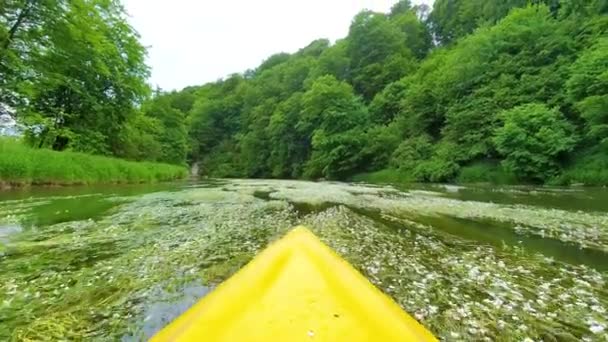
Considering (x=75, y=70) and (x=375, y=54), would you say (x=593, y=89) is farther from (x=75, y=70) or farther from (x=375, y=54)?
(x=375, y=54)

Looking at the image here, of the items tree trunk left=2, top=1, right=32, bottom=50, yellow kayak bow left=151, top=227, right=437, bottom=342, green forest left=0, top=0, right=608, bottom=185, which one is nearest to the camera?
yellow kayak bow left=151, top=227, right=437, bottom=342

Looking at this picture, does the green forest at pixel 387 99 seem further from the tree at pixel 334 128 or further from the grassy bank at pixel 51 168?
the grassy bank at pixel 51 168

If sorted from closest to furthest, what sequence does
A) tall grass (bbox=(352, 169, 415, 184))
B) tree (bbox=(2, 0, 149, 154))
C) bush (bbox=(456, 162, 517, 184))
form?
1. tree (bbox=(2, 0, 149, 154))
2. bush (bbox=(456, 162, 517, 184))
3. tall grass (bbox=(352, 169, 415, 184))

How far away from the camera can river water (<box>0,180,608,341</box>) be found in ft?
8.64

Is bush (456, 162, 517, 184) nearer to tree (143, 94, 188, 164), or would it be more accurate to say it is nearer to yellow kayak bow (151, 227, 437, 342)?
yellow kayak bow (151, 227, 437, 342)

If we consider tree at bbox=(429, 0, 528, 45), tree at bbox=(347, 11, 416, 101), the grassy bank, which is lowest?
the grassy bank

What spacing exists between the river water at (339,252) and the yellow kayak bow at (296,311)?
0.88 metres

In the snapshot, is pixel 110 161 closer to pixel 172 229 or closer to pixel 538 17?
pixel 172 229

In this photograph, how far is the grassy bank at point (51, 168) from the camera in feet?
37.2

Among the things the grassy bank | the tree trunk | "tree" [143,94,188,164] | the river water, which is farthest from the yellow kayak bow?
"tree" [143,94,188,164]

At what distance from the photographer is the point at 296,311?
1.75 m

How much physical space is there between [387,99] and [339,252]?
4112 centimetres

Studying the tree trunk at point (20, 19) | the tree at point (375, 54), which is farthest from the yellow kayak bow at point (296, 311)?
the tree at point (375, 54)

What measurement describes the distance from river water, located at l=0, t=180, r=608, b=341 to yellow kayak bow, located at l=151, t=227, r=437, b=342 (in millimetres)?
884
